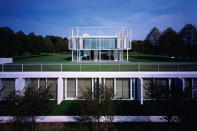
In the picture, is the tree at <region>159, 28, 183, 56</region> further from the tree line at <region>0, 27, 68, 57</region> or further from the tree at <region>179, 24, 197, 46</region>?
the tree line at <region>0, 27, 68, 57</region>

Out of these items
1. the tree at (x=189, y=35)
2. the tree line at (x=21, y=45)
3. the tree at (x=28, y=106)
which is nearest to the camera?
the tree at (x=28, y=106)

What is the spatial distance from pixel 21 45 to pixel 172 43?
2387 inches

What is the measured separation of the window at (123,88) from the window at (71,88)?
460 cm

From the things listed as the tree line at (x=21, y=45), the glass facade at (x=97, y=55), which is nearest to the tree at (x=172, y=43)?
the glass facade at (x=97, y=55)

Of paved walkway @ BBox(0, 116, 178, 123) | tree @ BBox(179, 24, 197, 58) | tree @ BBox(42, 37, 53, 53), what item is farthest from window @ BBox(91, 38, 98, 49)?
tree @ BBox(42, 37, 53, 53)

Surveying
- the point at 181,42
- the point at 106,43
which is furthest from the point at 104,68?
the point at 181,42

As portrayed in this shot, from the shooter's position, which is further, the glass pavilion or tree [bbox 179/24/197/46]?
tree [bbox 179/24/197/46]

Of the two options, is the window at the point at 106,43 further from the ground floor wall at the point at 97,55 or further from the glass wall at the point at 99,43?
the ground floor wall at the point at 97,55

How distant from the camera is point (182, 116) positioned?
12133 mm

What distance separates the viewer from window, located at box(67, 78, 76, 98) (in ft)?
64.0

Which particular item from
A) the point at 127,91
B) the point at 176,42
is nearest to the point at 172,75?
the point at 127,91

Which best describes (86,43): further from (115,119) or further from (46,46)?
(46,46)

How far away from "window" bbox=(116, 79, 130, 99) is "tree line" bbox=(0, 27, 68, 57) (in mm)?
60227

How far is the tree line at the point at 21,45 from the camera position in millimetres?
69625
